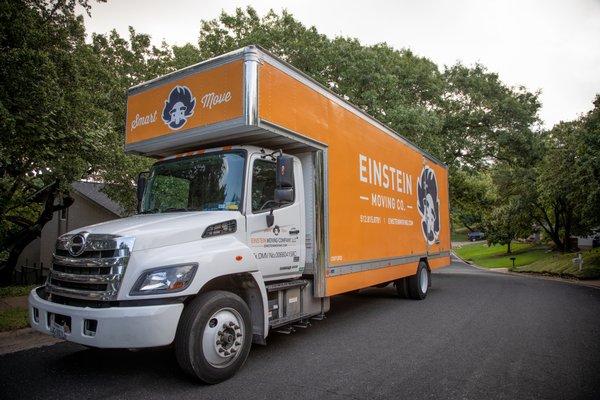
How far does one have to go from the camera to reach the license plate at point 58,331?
4048 millimetres

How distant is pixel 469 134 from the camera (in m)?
21.5

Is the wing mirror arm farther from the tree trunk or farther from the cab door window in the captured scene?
the tree trunk

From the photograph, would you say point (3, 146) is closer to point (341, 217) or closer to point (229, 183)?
point (229, 183)

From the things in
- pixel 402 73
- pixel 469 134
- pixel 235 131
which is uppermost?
pixel 402 73

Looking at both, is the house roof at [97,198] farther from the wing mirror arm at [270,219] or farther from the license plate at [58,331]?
the wing mirror arm at [270,219]

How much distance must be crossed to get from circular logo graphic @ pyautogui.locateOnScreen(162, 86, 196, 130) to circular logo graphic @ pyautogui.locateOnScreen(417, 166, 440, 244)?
21.9 ft

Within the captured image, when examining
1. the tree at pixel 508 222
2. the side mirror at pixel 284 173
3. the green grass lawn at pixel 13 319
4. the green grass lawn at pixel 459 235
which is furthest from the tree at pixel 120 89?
the green grass lawn at pixel 459 235

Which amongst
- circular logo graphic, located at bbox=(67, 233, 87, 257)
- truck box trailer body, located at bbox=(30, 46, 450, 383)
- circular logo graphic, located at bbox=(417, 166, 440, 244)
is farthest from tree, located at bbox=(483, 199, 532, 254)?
circular logo graphic, located at bbox=(67, 233, 87, 257)

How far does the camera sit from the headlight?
3.88 m

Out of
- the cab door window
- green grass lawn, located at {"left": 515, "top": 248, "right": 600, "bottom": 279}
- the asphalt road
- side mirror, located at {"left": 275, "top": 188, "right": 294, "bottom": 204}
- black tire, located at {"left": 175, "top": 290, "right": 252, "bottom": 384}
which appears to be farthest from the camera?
green grass lawn, located at {"left": 515, "top": 248, "right": 600, "bottom": 279}

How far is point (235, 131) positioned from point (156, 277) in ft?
6.90

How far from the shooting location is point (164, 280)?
3.95 metres

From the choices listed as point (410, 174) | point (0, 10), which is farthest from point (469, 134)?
point (0, 10)

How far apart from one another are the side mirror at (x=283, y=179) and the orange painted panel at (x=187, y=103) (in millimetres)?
812
